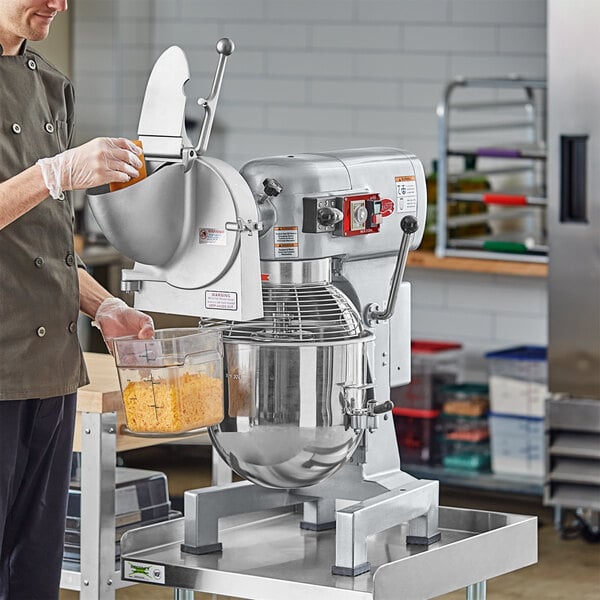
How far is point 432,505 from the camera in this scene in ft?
8.16

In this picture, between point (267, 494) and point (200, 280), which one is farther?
point (267, 494)

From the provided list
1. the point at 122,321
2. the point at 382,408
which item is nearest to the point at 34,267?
the point at 122,321

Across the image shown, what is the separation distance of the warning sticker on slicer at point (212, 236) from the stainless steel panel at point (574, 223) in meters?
2.79

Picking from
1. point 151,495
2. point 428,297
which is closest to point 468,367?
point 428,297

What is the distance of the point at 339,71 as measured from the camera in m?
6.18

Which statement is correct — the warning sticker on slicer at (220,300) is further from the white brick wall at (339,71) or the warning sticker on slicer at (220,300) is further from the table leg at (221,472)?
the white brick wall at (339,71)

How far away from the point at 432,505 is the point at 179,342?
0.58 meters

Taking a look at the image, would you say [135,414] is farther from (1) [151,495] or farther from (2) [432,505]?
(1) [151,495]

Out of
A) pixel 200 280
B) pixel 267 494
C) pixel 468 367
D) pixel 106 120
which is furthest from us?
pixel 106 120

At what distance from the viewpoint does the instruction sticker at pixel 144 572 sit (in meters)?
2.39

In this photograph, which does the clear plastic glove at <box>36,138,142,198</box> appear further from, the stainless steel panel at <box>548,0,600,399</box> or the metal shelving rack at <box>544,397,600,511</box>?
the metal shelving rack at <box>544,397,600,511</box>

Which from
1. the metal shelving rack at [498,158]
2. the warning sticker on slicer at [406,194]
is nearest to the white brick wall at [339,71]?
the metal shelving rack at [498,158]

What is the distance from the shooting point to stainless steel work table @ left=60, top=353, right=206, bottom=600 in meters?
2.84

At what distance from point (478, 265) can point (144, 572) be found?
10.3 feet
